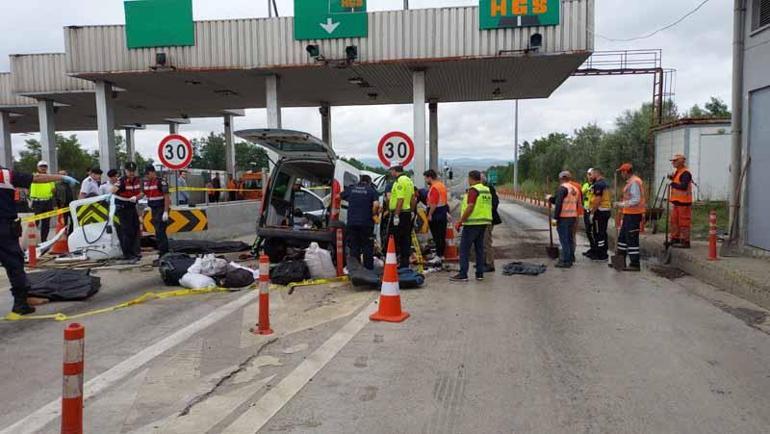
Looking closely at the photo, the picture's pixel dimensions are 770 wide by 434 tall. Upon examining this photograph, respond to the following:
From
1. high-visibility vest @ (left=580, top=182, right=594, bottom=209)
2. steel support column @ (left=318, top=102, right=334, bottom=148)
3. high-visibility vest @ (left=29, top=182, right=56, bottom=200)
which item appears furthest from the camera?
steel support column @ (left=318, top=102, right=334, bottom=148)

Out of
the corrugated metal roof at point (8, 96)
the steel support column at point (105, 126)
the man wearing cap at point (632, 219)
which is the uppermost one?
the corrugated metal roof at point (8, 96)

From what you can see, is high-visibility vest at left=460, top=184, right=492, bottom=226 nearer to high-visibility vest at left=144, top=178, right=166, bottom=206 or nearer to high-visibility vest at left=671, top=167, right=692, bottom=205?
high-visibility vest at left=671, top=167, right=692, bottom=205

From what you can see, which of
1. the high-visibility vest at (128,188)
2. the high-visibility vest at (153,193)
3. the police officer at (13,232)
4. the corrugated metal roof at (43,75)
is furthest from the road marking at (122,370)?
the corrugated metal roof at (43,75)

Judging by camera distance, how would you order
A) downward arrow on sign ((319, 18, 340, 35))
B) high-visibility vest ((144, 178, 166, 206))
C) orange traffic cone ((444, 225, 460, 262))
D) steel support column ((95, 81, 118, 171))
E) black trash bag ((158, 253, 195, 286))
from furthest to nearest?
steel support column ((95, 81, 118, 171)) → downward arrow on sign ((319, 18, 340, 35)) → orange traffic cone ((444, 225, 460, 262)) → high-visibility vest ((144, 178, 166, 206)) → black trash bag ((158, 253, 195, 286))

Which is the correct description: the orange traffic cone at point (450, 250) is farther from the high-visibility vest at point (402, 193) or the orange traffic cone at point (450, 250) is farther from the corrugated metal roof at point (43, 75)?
the corrugated metal roof at point (43, 75)

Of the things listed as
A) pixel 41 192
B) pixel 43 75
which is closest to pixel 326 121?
pixel 43 75

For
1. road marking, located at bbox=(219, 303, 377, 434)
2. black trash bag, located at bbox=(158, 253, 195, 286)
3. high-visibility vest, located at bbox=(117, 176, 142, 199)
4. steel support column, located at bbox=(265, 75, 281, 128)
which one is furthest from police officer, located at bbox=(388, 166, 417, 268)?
steel support column, located at bbox=(265, 75, 281, 128)

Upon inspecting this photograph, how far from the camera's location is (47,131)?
23.5 meters

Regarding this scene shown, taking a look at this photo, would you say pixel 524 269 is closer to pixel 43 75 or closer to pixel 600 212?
pixel 600 212

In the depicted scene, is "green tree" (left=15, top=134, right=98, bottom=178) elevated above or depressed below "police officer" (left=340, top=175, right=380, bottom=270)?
above

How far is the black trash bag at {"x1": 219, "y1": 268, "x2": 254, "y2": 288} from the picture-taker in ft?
27.6

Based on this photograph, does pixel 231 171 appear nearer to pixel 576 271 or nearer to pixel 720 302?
pixel 576 271

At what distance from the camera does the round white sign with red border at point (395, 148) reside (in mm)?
10555

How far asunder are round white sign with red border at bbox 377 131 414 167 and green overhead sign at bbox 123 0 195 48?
8516 mm
